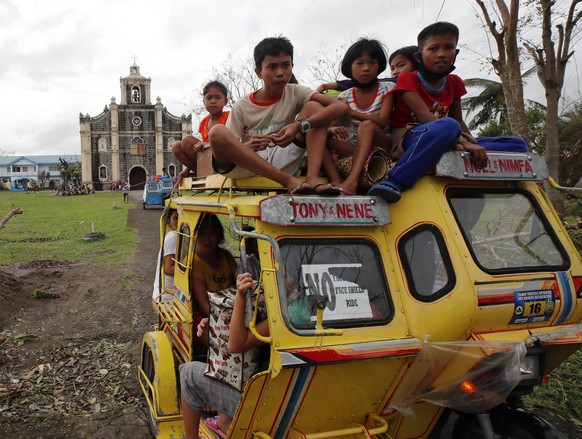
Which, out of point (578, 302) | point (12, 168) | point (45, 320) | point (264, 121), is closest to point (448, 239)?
point (578, 302)

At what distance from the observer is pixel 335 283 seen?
2812mm

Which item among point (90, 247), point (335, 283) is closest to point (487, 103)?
point (90, 247)

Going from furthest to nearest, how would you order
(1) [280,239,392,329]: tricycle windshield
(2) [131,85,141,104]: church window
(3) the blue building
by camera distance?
(3) the blue building
(2) [131,85,141,104]: church window
(1) [280,239,392,329]: tricycle windshield

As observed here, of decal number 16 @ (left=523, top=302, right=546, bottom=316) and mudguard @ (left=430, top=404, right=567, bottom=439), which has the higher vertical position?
decal number 16 @ (left=523, top=302, right=546, bottom=316)

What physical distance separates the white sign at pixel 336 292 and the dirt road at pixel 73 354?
2.71 metres

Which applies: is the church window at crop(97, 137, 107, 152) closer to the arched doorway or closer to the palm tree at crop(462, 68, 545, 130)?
the arched doorway

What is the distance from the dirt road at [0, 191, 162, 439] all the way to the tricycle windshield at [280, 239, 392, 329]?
2661 mm

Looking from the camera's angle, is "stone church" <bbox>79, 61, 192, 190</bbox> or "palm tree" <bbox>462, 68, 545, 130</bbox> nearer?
"palm tree" <bbox>462, 68, 545, 130</bbox>

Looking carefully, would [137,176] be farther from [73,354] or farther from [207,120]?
[207,120]

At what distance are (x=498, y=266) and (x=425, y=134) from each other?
91cm

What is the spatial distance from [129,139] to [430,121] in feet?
212

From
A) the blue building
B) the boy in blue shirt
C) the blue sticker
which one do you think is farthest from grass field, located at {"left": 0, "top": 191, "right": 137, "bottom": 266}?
the blue building

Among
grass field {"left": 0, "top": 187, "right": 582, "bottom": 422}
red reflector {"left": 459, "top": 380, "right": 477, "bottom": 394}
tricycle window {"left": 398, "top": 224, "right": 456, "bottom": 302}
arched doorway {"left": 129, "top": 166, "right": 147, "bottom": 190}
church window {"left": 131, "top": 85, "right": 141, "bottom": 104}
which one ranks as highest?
Result: church window {"left": 131, "top": 85, "right": 141, "bottom": 104}

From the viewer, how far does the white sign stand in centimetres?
275
